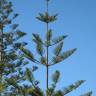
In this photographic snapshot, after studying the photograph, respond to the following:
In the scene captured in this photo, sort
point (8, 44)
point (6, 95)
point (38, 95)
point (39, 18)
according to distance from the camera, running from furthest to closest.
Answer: point (8, 44), point (6, 95), point (39, 18), point (38, 95)

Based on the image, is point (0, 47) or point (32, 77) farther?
point (0, 47)

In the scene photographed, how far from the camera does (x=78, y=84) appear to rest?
2467 centimetres

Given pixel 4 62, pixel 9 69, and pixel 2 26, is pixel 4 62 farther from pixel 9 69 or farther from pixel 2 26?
pixel 2 26

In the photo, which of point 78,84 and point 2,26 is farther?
point 2,26

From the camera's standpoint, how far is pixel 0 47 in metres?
35.0

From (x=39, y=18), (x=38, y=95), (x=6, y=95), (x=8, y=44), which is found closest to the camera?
(x=38, y=95)

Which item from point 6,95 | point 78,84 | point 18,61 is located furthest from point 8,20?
point 78,84

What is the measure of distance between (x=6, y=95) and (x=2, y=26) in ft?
17.3

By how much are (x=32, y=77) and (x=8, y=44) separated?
1108cm

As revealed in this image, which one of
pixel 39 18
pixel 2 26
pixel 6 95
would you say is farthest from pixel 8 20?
pixel 39 18

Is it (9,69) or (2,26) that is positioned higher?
(2,26)

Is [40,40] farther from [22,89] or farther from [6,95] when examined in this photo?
[6,95]

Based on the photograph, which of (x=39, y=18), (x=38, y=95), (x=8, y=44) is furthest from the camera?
(x=8, y=44)

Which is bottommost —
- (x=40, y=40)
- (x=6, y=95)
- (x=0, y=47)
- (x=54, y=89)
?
(x=6, y=95)
